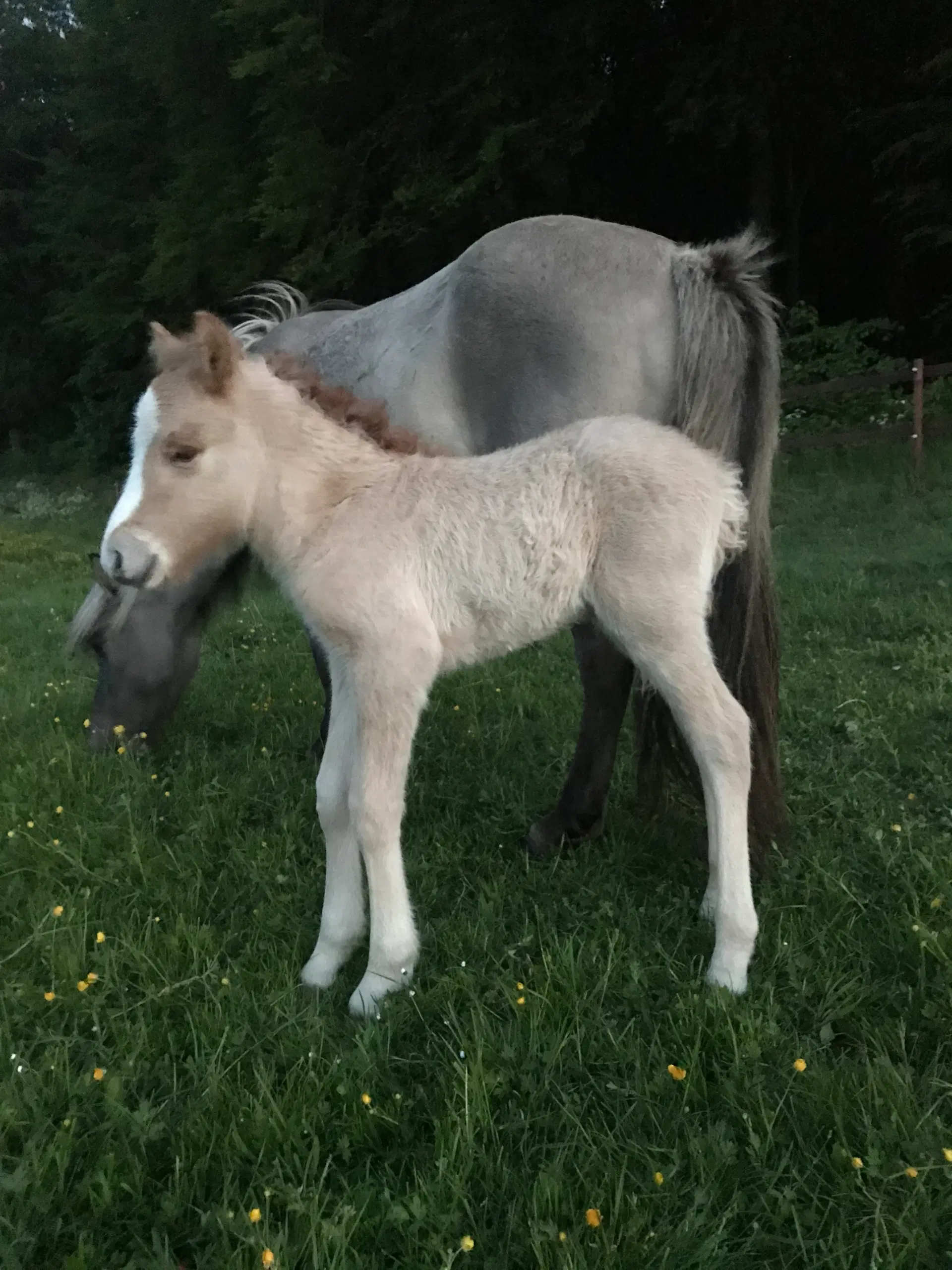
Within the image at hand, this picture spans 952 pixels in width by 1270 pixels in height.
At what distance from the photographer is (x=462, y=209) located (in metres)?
14.2

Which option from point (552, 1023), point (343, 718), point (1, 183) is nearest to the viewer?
point (552, 1023)

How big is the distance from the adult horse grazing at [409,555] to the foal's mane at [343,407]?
6cm

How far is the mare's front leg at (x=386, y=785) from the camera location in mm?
2215

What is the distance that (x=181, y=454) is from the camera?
2264 mm

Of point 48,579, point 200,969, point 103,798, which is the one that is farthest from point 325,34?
point 200,969

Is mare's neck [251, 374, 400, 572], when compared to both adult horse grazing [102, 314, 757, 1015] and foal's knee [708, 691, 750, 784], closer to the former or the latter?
adult horse grazing [102, 314, 757, 1015]

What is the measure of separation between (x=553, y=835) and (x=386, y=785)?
3.63ft

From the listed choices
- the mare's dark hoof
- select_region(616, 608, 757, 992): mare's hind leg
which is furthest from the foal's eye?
the mare's dark hoof

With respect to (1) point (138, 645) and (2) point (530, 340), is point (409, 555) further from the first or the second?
(1) point (138, 645)

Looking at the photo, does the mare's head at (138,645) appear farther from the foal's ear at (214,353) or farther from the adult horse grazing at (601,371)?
the foal's ear at (214,353)

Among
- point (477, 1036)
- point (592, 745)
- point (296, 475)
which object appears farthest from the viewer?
point (592, 745)

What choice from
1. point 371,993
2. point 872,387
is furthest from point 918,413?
point 371,993

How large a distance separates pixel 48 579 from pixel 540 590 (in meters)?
9.65

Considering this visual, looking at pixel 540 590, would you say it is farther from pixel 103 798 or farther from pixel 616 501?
pixel 103 798
